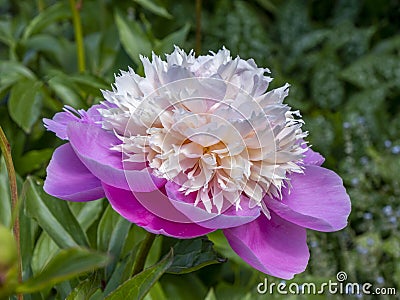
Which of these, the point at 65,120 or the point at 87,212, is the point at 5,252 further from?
the point at 87,212

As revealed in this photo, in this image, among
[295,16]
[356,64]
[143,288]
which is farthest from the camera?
[295,16]

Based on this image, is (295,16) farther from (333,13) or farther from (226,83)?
(226,83)

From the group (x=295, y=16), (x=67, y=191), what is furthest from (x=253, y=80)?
(x=295, y=16)

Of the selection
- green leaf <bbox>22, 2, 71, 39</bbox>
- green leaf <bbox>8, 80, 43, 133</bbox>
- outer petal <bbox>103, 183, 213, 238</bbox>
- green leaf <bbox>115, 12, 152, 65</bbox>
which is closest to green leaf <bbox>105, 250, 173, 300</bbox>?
outer petal <bbox>103, 183, 213, 238</bbox>

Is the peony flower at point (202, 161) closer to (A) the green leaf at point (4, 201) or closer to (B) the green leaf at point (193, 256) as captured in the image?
(B) the green leaf at point (193, 256)

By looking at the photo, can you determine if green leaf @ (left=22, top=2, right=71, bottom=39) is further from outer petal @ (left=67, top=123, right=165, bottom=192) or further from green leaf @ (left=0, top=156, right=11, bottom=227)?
outer petal @ (left=67, top=123, right=165, bottom=192)
